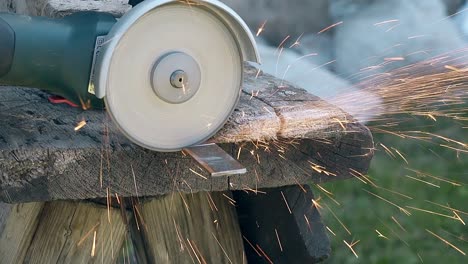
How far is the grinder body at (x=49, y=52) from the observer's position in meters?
1.66

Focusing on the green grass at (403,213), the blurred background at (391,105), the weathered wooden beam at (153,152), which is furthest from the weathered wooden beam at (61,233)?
the green grass at (403,213)

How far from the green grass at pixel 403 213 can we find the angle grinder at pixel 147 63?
6.07 feet

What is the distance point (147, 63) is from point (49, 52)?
177 millimetres

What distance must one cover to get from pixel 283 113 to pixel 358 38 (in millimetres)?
2590

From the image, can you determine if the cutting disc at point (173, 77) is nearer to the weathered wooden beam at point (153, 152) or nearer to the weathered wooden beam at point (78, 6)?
the weathered wooden beam at point (153, 152)

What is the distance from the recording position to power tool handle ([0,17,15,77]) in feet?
5.40

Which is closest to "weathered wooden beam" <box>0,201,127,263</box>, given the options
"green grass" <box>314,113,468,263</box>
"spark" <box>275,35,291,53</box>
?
"green grass" <box>314,113,468,263</box>

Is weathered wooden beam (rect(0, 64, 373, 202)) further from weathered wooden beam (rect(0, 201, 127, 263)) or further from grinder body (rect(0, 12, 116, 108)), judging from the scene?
weathered wooden beam (rect(0, 201, 127, 263))

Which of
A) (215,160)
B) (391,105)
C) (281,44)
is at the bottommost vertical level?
(281,44)

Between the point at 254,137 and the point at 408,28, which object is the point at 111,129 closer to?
the point at 254,137

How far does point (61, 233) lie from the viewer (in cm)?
204

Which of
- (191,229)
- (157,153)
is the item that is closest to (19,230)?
(191,229)

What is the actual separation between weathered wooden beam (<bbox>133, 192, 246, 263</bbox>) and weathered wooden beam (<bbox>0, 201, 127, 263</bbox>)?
0.07 m

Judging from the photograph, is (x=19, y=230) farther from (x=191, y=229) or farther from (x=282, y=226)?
(x=282, y=226)
